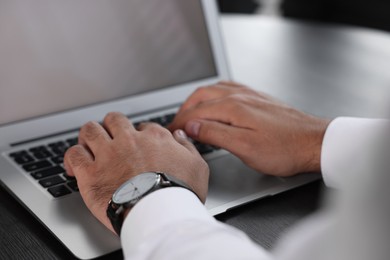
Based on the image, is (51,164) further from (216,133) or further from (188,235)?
(188,235)

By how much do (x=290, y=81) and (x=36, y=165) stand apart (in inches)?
25.4

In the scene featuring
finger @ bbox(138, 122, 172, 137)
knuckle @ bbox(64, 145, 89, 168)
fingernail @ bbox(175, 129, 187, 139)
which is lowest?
fingernail @ bbox(175, 129, 187, 139)

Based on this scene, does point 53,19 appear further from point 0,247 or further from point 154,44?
point 0,247

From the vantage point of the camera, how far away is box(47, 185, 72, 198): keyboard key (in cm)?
88

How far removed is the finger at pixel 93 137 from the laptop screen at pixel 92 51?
6.5 inches

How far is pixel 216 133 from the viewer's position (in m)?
0.97

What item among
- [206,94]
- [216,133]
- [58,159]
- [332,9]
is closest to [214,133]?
[216,133]

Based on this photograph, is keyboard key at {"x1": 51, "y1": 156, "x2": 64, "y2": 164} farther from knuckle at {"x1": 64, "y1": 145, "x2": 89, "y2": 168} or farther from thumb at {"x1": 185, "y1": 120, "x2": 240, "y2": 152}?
thumb at {"x1": 185, "y1": 120, "x2": 240, "y2": 152}

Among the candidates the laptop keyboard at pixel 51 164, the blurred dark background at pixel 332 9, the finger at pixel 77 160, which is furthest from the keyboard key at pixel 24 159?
the blurred dark background at pixel 332 9

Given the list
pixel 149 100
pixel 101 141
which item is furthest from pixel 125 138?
pixel 149 100

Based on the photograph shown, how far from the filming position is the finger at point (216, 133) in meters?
0.96

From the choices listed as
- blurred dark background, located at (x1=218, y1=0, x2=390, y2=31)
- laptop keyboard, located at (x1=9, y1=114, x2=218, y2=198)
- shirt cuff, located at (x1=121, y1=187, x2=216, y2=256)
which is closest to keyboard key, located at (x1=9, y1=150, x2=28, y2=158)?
laptop keyboard, located at (x1=9, y1=114, x2=218, y2=198)

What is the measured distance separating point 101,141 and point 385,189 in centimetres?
52

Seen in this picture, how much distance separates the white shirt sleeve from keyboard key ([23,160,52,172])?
0.28m
